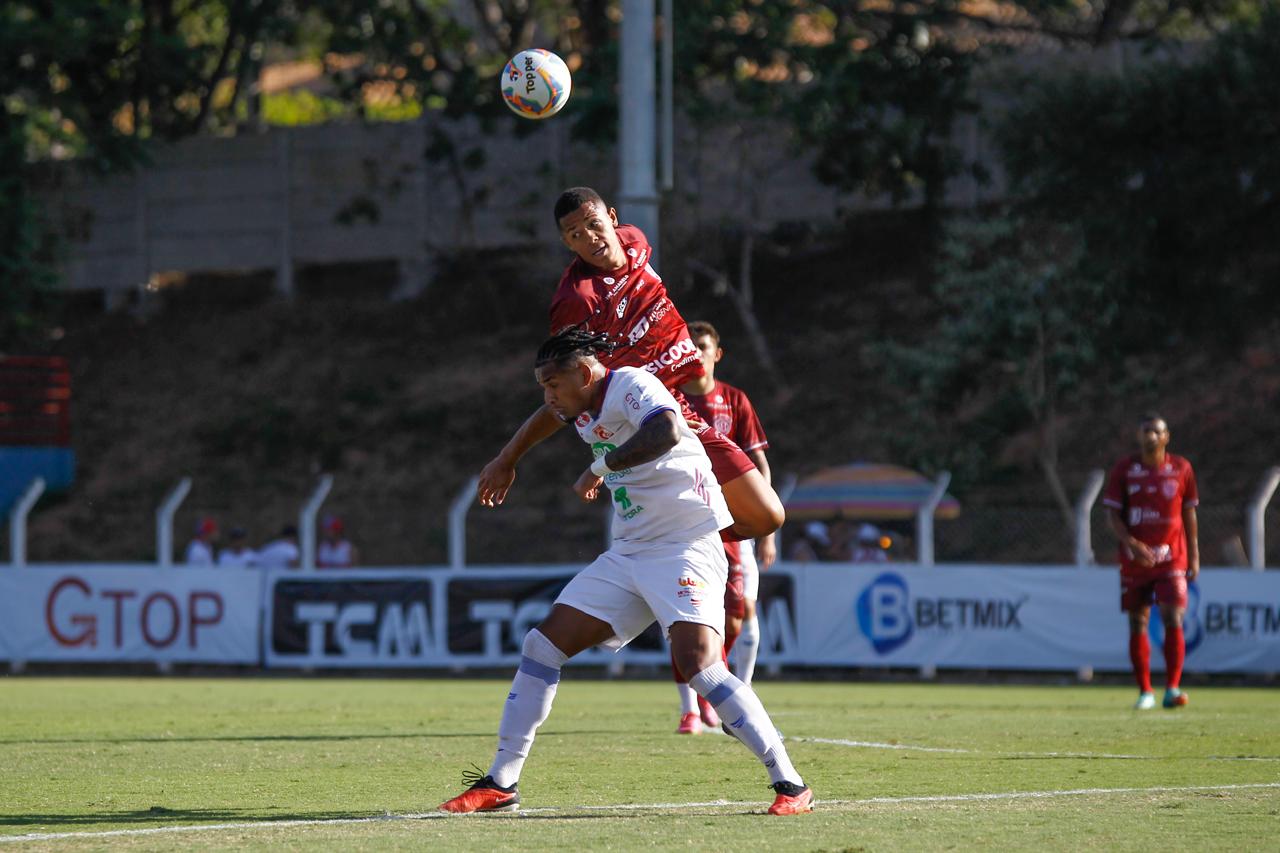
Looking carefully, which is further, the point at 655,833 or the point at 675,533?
the point at 675,533

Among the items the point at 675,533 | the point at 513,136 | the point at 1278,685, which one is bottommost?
the point at 1278,685

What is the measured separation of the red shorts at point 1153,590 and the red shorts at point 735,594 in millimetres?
4357

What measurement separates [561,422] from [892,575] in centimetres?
1386

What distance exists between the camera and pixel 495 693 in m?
17.9

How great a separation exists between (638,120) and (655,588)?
11.1 metres

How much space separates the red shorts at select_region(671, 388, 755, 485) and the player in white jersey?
73 cm

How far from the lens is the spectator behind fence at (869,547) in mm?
22188

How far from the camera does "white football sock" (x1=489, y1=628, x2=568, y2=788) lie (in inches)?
293

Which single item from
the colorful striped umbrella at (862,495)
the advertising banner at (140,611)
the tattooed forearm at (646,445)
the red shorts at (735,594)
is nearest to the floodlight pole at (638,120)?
the red shorts at (735,594)

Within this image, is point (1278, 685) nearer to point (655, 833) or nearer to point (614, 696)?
point (614, 696)

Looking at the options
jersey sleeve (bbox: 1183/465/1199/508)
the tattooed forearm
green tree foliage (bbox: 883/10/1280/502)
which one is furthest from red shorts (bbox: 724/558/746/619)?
green tree foliage (bbox: 883/10/1280/502)

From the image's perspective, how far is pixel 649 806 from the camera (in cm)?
769

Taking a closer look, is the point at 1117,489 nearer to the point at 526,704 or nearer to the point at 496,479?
the point at 496,479

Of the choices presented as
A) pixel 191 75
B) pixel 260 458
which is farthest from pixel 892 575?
pixel 191 75
